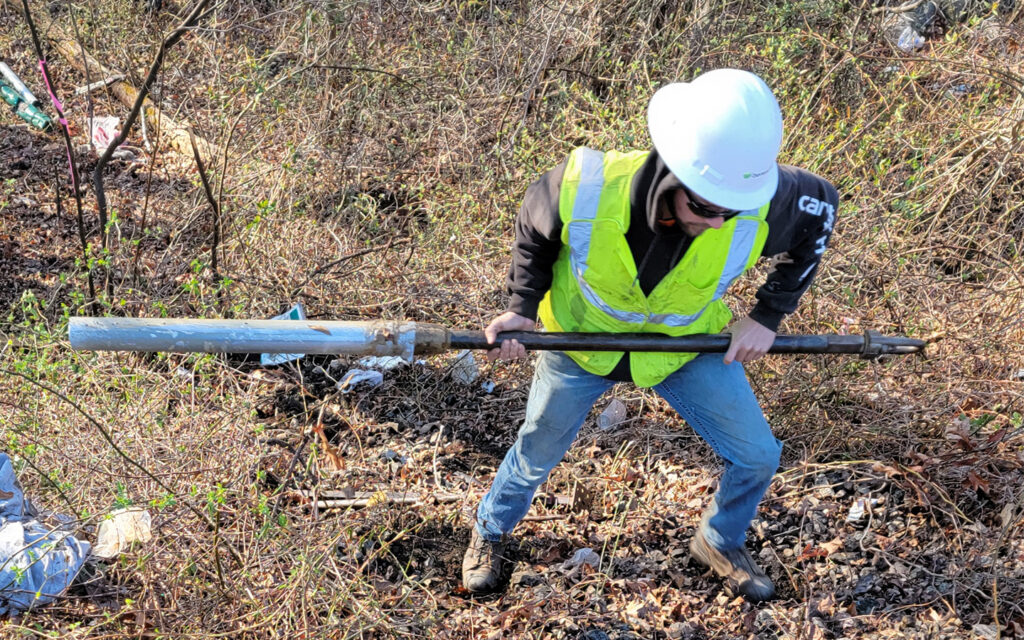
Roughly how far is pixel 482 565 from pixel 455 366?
119cm

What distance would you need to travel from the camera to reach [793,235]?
2428 mm

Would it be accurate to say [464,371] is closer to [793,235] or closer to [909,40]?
[793,235]

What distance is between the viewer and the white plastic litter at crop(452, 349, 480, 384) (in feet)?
13.1

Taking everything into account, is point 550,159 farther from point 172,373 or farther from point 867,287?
point 172,373

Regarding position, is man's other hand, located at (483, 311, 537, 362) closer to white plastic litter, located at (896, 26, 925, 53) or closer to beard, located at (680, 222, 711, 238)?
beard, located at (680, 222, 711, 238)

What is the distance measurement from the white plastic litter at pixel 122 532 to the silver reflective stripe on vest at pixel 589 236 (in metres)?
1.73

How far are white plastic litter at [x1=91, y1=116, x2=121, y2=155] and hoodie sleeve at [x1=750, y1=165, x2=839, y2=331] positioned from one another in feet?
15.1

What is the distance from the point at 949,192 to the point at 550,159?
7.17 ft

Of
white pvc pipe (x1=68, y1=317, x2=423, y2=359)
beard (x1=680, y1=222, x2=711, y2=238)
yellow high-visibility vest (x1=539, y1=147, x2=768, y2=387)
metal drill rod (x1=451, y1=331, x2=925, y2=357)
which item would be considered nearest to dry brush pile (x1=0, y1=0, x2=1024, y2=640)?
white pvc pipe (x1=68, y1=317, x2=423, y2=359)

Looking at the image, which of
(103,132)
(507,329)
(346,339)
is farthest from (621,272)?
(103,132)

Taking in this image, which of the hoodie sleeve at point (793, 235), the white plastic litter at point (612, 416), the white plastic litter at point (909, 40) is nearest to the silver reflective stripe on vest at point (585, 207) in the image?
the hoodie sleeve at point (793, 235)

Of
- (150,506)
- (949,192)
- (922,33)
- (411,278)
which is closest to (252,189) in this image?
(411,278)

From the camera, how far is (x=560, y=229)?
2342mm

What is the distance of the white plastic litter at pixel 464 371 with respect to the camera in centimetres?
399
